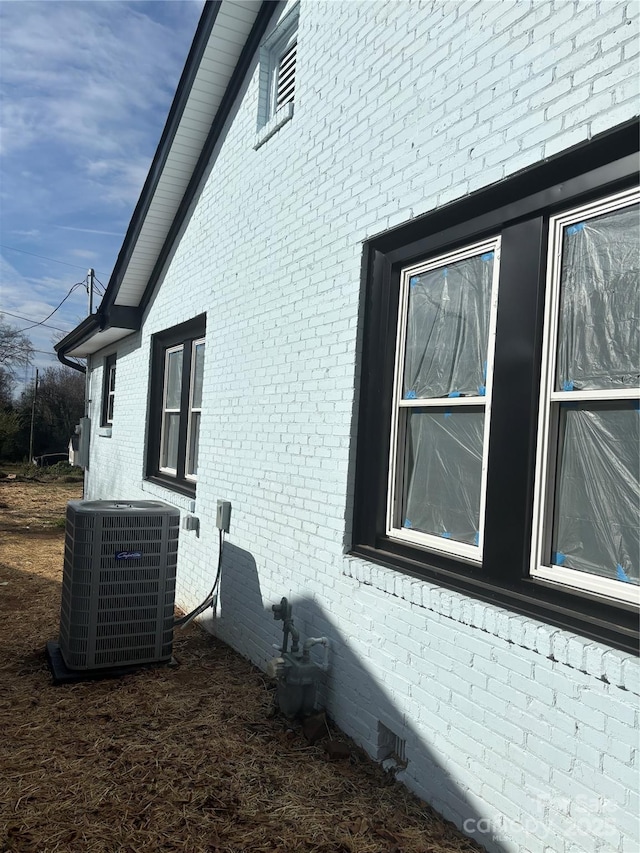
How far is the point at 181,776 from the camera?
3.42m

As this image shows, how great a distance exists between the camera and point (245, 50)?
241 inches

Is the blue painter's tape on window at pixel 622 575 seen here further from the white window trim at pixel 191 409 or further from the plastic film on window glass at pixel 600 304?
the white window trim at pixel 191 409

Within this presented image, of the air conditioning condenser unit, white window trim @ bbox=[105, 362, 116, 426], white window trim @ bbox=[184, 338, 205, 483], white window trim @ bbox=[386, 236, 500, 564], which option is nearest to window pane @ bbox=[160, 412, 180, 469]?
white window trim @ bbox=[184, 338, 205, 483]

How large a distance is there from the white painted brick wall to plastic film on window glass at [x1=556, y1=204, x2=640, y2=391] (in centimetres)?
39

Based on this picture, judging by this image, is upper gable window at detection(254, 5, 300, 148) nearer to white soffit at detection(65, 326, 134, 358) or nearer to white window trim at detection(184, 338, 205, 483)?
white window trim at detection(184, 338, 205, 483)

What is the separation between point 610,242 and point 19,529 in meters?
11.0

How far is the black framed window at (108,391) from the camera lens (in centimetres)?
1191

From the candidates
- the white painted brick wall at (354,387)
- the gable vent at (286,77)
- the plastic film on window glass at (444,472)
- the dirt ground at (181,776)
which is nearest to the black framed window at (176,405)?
the white painted brick wall at (354,387)

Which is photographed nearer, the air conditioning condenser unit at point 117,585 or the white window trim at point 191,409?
the air conditioning condenser unit at point 117,585

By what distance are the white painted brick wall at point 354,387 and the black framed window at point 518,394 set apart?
139 millimetres

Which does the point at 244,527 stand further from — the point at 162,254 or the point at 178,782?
the point at 162,254

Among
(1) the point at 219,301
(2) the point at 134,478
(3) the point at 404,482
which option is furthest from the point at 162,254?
(3) the point at 404,482

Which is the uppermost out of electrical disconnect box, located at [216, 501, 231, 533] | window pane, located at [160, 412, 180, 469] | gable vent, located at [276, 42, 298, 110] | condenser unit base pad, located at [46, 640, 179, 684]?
gable vent, located at [276, 42, 298, 110]

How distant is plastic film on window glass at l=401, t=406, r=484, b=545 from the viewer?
10.5 feet
